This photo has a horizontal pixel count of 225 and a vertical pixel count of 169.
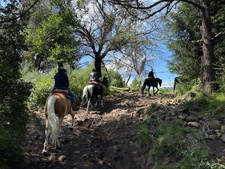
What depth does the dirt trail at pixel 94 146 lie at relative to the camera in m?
6.09

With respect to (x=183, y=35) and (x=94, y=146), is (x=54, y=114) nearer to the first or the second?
(x=94, y=146)

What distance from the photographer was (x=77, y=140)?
7867mm

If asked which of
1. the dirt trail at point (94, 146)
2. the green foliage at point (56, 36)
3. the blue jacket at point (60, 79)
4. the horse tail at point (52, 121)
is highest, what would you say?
the green foliage at point (56, 36)

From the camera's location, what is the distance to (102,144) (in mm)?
7805

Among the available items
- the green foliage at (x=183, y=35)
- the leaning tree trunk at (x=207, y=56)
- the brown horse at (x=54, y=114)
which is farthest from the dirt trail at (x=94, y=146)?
the green foliage at (x=183, y=35)

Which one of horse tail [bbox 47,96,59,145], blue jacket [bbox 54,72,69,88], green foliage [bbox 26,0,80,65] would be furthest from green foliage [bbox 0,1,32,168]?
green foliage [bbox 26,0,80,65]

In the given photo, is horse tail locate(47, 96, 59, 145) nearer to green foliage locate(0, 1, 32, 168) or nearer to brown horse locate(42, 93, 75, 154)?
brown horse locate(42, 93, 75, 154)

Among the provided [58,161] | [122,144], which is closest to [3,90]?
[58,161]

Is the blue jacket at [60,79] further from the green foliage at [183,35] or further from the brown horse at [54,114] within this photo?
the green foliage at [183,35]

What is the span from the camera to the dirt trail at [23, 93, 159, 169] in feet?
20.0

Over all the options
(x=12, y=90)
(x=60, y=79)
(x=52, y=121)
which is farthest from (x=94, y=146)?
(x=12, y=90)

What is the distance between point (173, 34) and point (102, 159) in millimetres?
11442

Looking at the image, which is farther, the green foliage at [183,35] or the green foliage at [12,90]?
the green foliage at [183,35]

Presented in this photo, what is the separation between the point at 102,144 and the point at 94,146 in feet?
1.39
